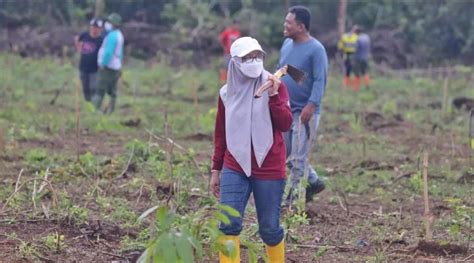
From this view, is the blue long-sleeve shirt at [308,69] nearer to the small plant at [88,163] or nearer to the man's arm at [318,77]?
the man's arm at [318,77]

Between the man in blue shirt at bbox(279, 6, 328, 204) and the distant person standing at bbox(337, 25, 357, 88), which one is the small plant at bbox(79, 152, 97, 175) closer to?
the man in blue shirt at bbox(279, 6, 328, 204)

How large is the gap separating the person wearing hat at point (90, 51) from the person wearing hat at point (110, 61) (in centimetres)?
23

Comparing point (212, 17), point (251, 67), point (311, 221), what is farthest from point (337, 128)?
point (212, 17)

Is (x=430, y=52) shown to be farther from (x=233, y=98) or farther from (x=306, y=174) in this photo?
(x=233, y=98)

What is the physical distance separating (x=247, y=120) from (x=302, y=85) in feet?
8.28

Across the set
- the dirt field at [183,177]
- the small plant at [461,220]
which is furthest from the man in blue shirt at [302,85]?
the small plant at [461,220]

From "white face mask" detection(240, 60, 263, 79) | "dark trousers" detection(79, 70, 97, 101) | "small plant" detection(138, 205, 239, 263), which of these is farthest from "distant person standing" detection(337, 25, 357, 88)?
"small plant" detection(138, 205, 239, 263)

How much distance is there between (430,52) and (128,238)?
2565 centimetres

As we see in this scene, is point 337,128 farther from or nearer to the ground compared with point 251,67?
nearer to the ground

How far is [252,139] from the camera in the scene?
19.6 feet

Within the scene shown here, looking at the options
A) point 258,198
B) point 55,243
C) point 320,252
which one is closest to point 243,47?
point 258,198

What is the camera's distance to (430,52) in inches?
1248

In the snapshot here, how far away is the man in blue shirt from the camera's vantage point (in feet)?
27.2

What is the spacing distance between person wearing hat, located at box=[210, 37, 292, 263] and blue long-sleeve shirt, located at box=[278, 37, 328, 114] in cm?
225
